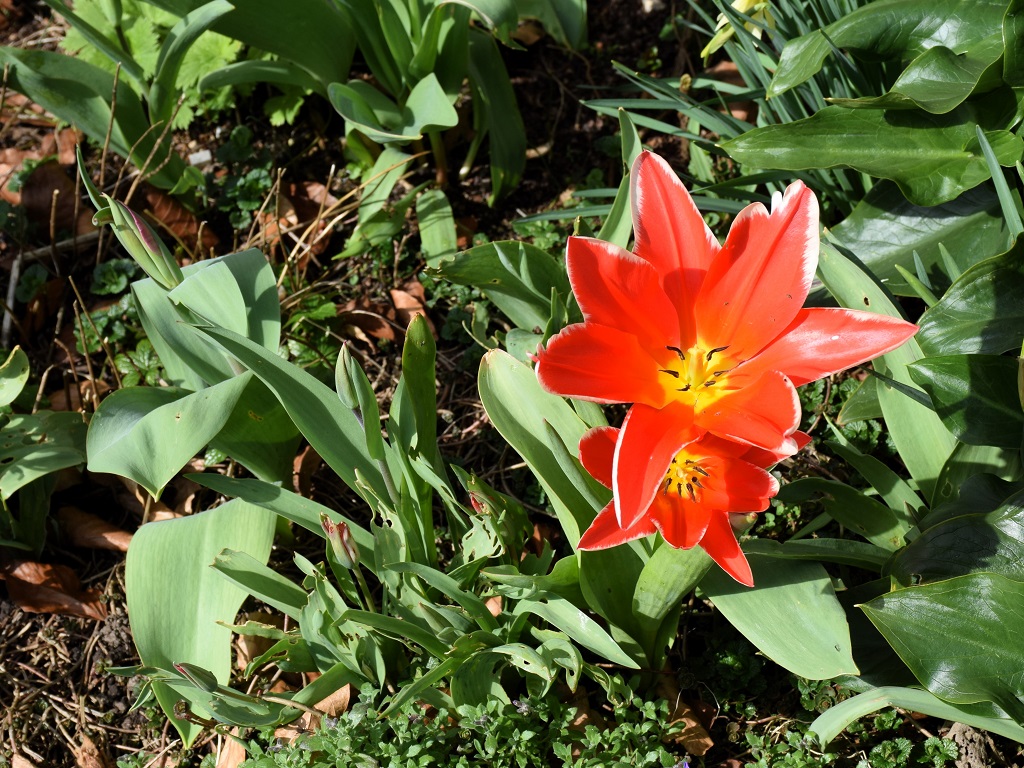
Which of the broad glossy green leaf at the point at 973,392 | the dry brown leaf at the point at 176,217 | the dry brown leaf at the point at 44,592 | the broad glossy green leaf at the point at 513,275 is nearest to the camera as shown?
the broad glossy green leaf at the point at 973,392

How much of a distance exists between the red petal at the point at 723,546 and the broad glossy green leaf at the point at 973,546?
1.28ft

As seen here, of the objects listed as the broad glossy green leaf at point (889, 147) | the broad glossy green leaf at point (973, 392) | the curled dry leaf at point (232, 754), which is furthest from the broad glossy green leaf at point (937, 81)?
the curled dry leaf at point (232, 754)

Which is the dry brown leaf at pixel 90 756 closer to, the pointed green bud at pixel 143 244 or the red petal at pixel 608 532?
the pointed green bud at pixel 143 244

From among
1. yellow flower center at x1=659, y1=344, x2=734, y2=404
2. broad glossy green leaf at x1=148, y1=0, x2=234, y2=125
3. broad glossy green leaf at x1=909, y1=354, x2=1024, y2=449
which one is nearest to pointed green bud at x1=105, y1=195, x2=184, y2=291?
broad glossy green leaf at x1=148, y1=0, x2=234, y2=125

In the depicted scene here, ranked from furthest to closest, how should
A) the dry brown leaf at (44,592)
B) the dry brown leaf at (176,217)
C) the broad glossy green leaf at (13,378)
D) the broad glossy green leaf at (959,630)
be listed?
the dry brown leaf at (176,217) → the dry brown leaf at (44,592) → the broad glossy green leaf at (13,378) → the broad glossy green leaf at (959,630)

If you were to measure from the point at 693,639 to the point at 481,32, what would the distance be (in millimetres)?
1667

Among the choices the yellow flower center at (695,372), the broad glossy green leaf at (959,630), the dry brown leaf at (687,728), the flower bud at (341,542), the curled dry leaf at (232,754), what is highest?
the yellow flower center at (695,372)

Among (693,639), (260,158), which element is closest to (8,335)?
(260,158)

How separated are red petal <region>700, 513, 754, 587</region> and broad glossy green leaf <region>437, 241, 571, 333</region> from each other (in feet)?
2.08

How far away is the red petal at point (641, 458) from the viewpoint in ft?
3.22

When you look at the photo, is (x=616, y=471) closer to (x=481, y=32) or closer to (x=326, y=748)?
(x=326, y=748)

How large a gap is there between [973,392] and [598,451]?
593 mm

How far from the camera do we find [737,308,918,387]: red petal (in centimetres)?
100

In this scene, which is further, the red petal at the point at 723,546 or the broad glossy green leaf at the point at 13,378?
the broad glossy green leaf at the point at 13,378
